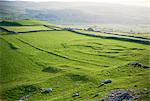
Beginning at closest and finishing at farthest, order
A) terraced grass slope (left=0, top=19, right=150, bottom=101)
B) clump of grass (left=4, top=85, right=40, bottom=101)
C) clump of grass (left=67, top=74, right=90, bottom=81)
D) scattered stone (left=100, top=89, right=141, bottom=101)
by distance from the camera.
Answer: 1. scattered stone (left=100, top=89, right=141, bottom=101)
2. terraced grass slope (left=0, top=19, right=150, bottom=101)
3. clump of grass (left=4, top=85, right=40, bottom=101)
4. clump of grass (left=67, top=74, right=90, bottom=81)

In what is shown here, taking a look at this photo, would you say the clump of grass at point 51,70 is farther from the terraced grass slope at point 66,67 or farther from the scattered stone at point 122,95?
the scattered stone at point 122,95

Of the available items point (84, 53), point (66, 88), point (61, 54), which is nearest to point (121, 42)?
point (84, 53)

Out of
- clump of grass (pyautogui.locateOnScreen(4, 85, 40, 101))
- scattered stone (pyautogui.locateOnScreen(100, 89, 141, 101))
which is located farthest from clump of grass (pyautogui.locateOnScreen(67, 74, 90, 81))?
scattered stone (pyautogui.locateOnScreen(100, 89, 141, 101))

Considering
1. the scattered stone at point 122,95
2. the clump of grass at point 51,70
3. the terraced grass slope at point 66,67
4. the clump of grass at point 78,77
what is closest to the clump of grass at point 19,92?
the terraced grass slope at point 66,67

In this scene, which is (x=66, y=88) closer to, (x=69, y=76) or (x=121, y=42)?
(x=69, y=76)

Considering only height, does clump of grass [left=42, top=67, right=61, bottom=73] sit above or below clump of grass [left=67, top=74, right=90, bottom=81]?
below

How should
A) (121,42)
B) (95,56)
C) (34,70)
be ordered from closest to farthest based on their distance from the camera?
(34,70)
(95,56)
(121,42)

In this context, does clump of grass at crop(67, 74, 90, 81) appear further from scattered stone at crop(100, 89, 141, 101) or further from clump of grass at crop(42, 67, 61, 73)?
scattered stone at crop(100, 89, 141, 101)
